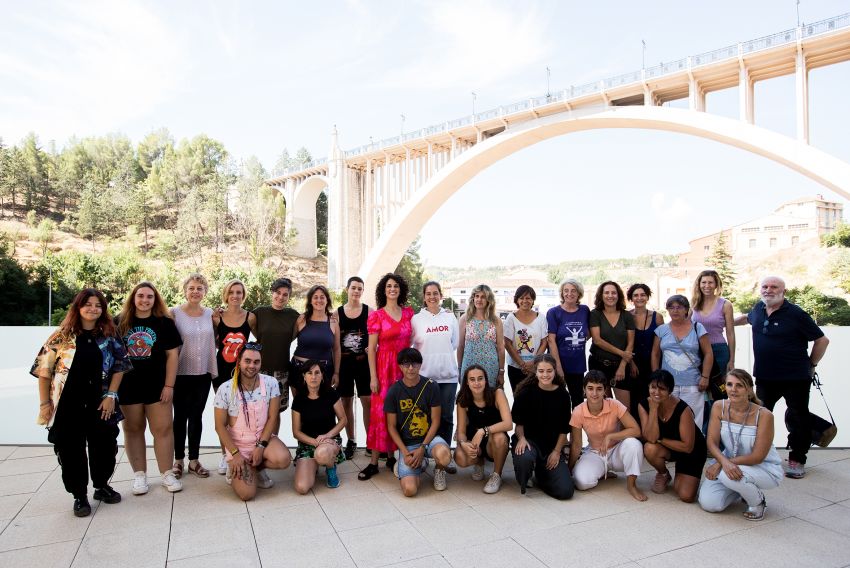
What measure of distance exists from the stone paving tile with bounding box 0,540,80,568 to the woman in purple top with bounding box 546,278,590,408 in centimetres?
310

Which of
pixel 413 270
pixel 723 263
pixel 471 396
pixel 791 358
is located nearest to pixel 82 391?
pixel 471 396

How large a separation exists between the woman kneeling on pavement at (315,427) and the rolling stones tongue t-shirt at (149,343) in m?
0.87

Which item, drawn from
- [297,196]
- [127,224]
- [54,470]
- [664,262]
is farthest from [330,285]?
[664,262]

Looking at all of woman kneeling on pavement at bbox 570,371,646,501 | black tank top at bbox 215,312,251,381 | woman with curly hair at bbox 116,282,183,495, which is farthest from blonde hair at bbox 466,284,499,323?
woman with curly hair at bbox 116,282,183,495

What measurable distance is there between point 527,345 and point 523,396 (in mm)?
595

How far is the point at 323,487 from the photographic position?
137 inches

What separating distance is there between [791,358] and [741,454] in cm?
104

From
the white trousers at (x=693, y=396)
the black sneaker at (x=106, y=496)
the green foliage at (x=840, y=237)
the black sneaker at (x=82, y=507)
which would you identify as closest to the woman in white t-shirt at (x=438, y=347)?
the white trousers at (x=693, y=396)

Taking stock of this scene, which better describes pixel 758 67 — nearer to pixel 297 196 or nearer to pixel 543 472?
pixel 543 472

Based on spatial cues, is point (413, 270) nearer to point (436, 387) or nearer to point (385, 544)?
point (436, 387)

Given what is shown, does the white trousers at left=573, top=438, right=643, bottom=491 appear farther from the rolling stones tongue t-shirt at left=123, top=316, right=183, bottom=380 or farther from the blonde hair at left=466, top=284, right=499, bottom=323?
the rolling stones tongue t-shirt at left=123, top=316, right=183, bottom=380

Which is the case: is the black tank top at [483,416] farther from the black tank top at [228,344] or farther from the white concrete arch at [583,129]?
the white concrete arch at [583,129]

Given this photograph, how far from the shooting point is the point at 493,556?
2.54 meters

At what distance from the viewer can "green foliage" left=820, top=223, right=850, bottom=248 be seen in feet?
87.3
